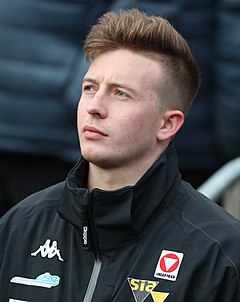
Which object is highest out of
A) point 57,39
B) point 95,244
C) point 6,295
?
point 57,39

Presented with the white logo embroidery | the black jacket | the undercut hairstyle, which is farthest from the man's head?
the white logo embroidery

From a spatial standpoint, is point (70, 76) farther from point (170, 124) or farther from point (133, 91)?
point (133, 91)

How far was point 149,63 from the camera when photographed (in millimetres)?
3641

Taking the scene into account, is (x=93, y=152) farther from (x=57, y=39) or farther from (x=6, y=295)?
(x=57, y=39)

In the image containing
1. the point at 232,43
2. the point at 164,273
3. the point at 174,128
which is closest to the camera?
the point at 164,273

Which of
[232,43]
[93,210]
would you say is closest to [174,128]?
[93,210]

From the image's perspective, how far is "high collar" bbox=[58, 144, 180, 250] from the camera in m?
3.47

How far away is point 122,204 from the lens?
3.49 meters

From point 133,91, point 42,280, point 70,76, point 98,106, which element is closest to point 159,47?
point 133,91

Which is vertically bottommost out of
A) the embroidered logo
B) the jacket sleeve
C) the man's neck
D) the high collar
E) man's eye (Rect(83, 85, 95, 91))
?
the embroidered logo

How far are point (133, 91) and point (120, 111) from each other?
0.31ft

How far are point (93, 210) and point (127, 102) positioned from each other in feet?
1.37

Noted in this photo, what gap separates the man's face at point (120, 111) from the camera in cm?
352

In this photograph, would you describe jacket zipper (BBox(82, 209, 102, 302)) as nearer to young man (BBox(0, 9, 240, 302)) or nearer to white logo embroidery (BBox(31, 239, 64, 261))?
young man (BBox(0, 9, 240, 302))
